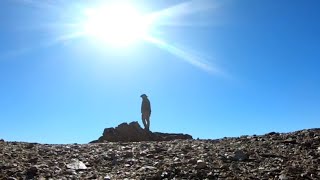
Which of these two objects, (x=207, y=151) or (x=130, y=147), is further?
(x=130, y=147)

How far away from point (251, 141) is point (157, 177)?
6.78 metres

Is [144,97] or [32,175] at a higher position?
[144,97]

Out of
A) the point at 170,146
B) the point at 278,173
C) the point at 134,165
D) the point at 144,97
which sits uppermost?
the point at 144,97

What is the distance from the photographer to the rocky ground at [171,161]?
11523 millimetres

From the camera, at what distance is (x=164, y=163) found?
42.1ft

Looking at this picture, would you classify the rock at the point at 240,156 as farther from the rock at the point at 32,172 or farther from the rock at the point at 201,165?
the rock at the point at 32,172

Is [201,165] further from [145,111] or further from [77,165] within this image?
[145,111]

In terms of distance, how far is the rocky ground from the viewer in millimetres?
11523

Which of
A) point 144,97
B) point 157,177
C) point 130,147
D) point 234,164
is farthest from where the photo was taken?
point 144,97

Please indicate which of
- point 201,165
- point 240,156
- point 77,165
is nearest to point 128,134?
point 77,165

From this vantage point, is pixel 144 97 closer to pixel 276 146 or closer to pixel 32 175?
pixel 276 146

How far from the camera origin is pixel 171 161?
13.1 metres

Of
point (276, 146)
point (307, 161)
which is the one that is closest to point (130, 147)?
point (276, 146)

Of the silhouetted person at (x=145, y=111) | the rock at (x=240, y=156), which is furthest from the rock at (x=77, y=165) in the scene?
the silhouetted person at (x=145, y=111)
